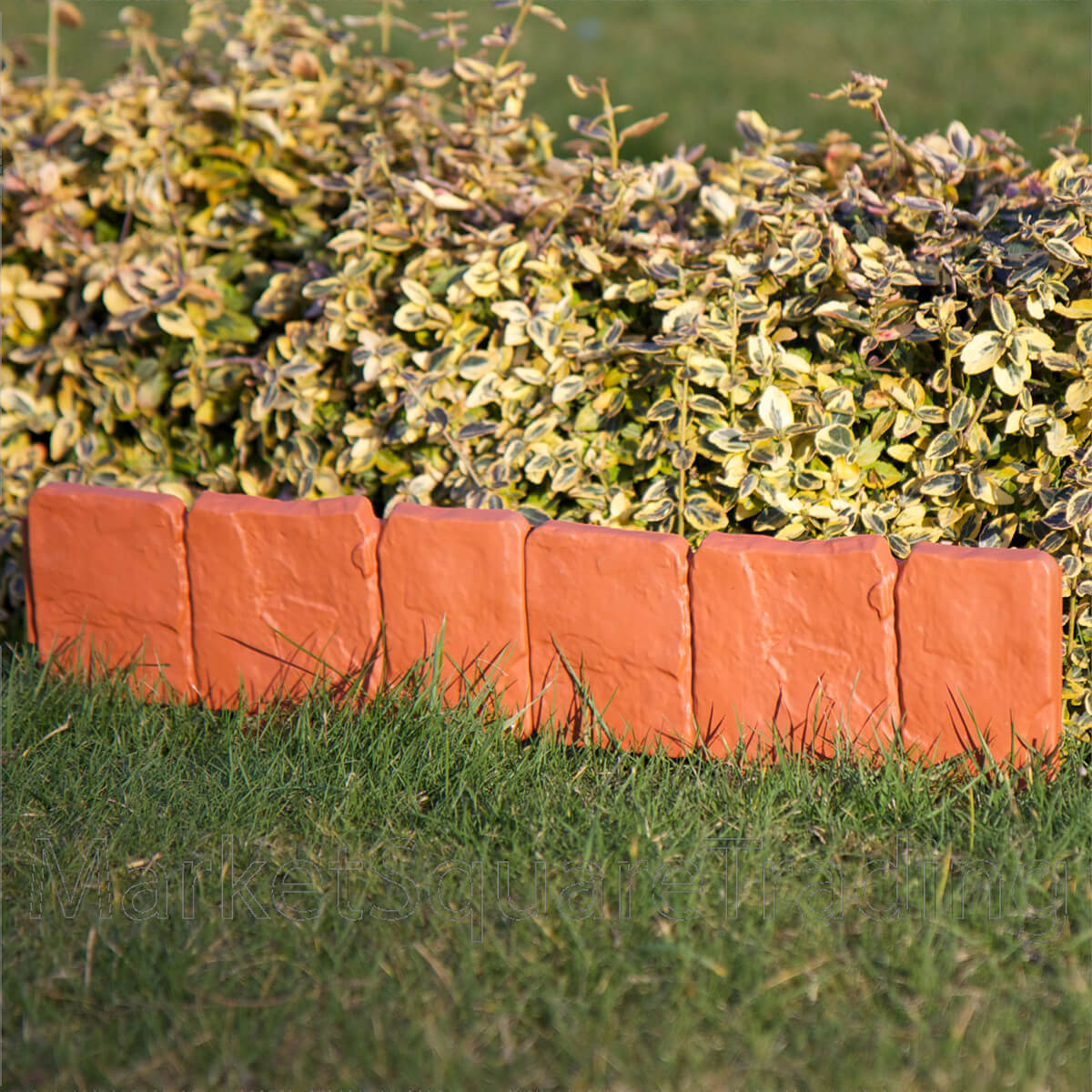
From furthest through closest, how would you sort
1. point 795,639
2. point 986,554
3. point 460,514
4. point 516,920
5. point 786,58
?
point 786,58
point 460,514
point 795,639
point 986,554
point 516,920

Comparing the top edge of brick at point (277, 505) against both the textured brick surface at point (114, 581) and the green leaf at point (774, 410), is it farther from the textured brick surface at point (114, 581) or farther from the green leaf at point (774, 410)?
the green leaf at point (774, 410)

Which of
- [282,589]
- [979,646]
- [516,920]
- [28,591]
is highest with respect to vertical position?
[979,646]

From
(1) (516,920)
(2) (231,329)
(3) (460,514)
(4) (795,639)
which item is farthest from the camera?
(2) (231,329)

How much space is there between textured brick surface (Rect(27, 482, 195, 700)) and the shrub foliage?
9.2 inches

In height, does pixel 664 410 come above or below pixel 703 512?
above

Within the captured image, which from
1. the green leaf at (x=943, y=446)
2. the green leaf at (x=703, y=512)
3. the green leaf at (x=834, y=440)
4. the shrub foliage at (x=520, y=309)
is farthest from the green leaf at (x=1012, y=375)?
the green leaf at (x=703, y=512)

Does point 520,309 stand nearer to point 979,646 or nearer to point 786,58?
point 979,646

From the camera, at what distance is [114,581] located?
242 centimetres

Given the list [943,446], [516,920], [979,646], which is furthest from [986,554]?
[516,920]

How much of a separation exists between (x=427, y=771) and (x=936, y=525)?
3.51 ft

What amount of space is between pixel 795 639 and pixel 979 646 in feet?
1.01

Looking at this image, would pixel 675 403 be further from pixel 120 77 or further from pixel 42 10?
pixel 42 10

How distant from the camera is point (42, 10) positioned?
8297 mm

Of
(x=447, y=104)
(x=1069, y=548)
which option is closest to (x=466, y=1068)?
(x=1069, y=548)
